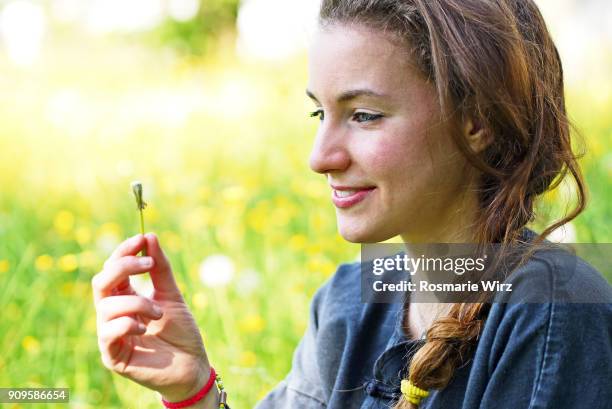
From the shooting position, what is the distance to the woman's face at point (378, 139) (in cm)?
130

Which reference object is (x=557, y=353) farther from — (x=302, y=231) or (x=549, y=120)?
(x=302, y=231)

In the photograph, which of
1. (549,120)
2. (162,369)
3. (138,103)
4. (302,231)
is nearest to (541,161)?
(549,120)

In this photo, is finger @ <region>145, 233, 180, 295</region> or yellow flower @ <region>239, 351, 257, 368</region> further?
yellow flower @ <region>239, 351, 257, 368</region>

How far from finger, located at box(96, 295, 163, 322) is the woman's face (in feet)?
1.09

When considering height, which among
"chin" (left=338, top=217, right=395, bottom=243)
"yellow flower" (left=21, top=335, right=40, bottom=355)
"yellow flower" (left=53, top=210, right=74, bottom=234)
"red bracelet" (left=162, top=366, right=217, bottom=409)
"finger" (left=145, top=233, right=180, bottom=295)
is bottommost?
"red bracelet" (left=162, top=366, right=217, bottom=409)

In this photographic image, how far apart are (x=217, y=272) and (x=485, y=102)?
1.22 metres

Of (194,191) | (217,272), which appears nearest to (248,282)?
(217,272)

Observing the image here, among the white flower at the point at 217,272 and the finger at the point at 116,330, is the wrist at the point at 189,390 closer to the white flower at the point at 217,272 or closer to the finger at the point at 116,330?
the finger at the point at 116,330

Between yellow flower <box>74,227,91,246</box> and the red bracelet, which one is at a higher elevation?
yellow flower <box>74,227,91,246</box>

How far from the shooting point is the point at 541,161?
1.37m

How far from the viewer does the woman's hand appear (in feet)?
4.48

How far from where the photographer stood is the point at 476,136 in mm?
1342

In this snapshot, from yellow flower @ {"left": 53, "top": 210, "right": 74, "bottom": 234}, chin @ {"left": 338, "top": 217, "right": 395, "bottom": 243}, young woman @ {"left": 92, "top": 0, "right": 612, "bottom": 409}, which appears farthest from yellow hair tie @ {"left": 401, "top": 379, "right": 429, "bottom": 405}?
yellow flower @ {"left": 53, "top": 210, "right": 74, "bottom": 234}

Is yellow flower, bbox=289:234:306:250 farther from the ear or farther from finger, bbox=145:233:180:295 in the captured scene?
the ear
